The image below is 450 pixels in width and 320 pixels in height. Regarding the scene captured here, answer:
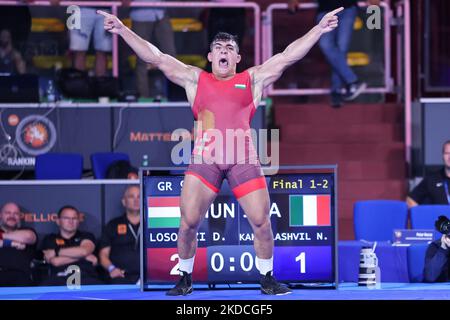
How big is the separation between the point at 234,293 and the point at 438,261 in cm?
172

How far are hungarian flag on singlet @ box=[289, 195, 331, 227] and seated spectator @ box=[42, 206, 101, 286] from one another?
2152 mm

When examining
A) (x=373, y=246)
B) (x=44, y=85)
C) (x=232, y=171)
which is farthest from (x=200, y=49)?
(x=232, y=171)

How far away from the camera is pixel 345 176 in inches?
470

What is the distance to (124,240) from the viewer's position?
9.76 m

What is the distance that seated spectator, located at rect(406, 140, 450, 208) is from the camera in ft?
33.6

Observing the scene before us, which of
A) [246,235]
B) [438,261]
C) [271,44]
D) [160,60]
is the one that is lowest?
[438,261]

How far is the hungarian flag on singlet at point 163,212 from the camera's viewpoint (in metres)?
8.14

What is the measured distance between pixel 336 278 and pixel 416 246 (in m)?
1.06

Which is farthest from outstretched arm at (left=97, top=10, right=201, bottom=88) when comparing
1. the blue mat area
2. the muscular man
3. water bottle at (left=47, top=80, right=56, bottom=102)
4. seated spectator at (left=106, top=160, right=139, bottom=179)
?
water bottle at (left=47, top=80, right=56, bottom=102)

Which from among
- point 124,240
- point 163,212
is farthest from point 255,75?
point 124,240

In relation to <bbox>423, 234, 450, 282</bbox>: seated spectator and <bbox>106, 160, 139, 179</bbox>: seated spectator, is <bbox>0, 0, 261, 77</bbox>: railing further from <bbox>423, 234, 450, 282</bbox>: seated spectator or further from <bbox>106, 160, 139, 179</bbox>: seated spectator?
<bbox>423, 234, 450, 282</bbox>: seated spectator

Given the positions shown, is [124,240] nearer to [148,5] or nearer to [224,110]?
[224,110]
